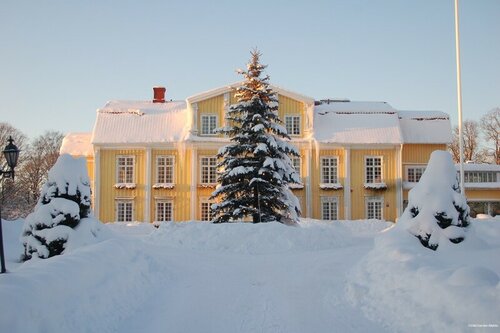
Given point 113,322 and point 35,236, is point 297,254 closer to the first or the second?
point 35,236

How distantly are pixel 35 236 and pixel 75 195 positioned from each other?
133cm

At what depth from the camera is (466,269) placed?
655 cm

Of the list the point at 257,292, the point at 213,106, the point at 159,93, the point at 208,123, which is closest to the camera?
the point at 257,292

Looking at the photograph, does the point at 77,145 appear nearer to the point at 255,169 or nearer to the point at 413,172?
the point at 255,169

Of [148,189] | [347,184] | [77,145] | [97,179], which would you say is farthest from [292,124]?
[77,145]

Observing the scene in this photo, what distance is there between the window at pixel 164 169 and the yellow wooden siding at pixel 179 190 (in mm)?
184

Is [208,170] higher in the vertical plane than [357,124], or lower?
lower

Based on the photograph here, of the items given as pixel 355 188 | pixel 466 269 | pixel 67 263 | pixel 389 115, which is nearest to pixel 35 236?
pixel 67 263

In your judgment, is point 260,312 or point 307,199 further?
point 307,199

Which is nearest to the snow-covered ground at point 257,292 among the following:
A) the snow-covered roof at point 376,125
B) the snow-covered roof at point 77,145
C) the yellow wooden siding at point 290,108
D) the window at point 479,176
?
the snow-covered roof at point 376,125

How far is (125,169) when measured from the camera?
92.9 ft

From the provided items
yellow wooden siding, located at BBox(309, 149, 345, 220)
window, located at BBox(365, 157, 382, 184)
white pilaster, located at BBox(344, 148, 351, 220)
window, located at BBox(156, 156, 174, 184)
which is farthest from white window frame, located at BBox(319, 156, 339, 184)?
window, located at BBox(156, 156, 174, 184)

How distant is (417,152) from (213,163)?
12529 mm

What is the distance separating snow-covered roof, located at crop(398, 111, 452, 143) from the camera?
29438 millimetres
